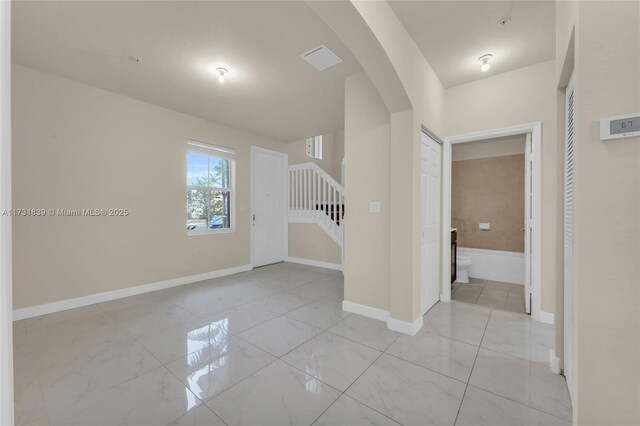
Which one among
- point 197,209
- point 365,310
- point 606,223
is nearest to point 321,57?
point 606,223

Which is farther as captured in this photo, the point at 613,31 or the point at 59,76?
the point at 59,76

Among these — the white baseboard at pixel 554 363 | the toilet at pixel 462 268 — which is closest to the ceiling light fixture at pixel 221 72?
the white baseboard at pixel 554 363

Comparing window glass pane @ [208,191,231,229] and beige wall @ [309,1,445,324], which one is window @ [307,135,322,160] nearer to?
window glass pane @ [208,191,231,229]

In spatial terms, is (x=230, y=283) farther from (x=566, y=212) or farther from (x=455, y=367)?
(x=566, y=212)

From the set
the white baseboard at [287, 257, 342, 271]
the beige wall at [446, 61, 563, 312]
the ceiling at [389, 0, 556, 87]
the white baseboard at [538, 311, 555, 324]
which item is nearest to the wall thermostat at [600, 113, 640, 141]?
the ceiling at [389, 0, 556, 87]

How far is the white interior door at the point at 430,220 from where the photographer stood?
9.27 feet

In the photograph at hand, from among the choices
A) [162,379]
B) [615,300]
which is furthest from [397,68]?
[162,379]

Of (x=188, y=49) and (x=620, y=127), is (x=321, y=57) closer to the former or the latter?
(x=188, y=49)

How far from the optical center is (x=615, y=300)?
1048 mm

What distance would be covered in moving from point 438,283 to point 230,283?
3047mm

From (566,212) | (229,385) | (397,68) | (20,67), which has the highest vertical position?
(20,67)

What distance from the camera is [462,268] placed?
4117 millimetres

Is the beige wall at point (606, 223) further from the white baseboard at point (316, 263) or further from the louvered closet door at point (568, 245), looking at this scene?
the white baseboard at point (316, 263)

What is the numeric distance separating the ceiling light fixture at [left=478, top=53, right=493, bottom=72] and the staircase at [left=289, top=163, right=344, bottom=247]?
293cm
